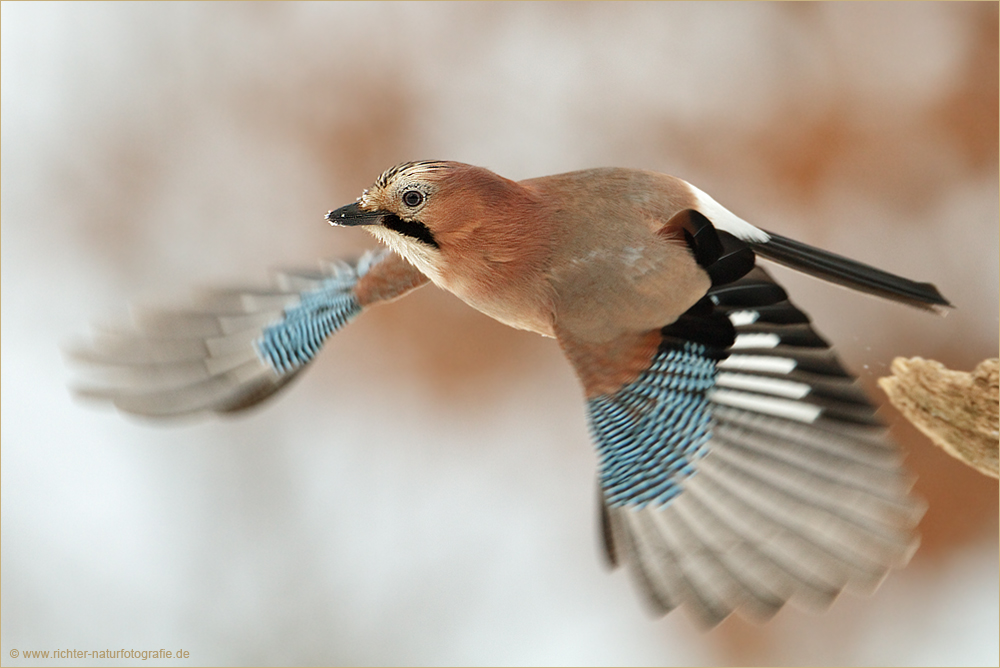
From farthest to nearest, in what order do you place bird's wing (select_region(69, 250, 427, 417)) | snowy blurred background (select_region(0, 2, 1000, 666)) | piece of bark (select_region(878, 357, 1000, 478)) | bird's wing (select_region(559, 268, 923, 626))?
1. snowy blurred background (select_region(0, 2, 1000, 666))
2. bird's wing (select_region(69, 250, 427, 417))
3. piece of bark (select_region(878, 357, 1000, 478))
4. bird's wing (select_region(559, 268, 923, 626))

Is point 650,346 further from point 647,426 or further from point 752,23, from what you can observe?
point 752,23

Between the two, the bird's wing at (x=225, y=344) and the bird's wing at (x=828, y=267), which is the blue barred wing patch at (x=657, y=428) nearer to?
the bird's wing at (x=828, y=267)

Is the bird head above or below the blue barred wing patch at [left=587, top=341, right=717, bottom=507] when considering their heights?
above

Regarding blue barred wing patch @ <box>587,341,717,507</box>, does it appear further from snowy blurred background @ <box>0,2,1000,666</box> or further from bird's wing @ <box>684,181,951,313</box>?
snowy blurred background @ <box>0,2,1000,666</box>

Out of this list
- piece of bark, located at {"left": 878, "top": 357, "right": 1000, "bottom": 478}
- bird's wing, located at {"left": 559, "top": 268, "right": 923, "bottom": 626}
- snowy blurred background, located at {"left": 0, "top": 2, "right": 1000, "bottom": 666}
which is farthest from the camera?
snowy blurred background, located at {"left": 0, "top": 2, "right": 1000, "bottom": 666}

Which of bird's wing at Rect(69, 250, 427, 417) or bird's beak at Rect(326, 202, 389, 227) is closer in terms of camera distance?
bird's beak at Rect(326, 202, 389, 227)

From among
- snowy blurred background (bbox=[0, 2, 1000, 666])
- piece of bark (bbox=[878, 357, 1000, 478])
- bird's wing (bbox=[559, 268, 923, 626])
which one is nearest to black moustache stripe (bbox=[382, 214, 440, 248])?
bird's wing (bbox=[559, 268, 923, 626])
